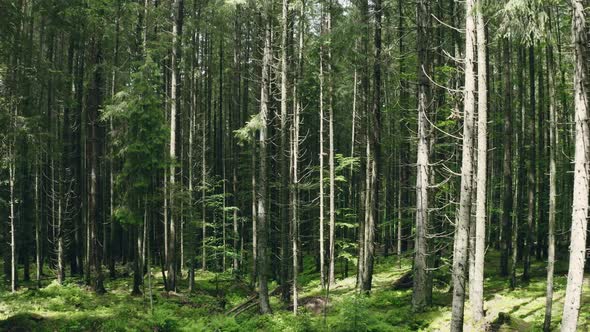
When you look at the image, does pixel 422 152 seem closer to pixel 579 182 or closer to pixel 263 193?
pixel 579 182

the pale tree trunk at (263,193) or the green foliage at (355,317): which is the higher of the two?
the pale tree trunk at (263,193)

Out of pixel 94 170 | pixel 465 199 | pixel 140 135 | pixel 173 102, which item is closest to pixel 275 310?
pixel 140 135

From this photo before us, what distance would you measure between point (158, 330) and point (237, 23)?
65.0 ft

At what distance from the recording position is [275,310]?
15945mm

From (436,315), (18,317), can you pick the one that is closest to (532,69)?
(436,315)

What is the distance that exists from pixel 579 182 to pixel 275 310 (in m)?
11.4

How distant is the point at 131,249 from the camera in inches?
1220

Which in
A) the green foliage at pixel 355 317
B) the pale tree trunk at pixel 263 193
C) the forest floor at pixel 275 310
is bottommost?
the forest floor at pixel 275 310

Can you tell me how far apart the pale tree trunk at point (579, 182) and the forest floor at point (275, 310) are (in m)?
3.78

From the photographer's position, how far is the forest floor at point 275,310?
12.2m

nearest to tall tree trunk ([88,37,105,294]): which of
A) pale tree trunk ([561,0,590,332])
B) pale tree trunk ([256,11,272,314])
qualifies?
pale tree trunk ([256,11,272,314])

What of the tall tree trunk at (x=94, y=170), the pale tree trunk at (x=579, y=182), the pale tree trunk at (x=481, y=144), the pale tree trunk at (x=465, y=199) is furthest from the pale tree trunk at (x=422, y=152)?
the tall tree trunk at (x=94, y=170)

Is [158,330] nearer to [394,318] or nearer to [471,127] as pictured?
[394,318]

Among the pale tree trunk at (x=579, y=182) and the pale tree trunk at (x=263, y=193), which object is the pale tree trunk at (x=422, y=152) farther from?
the pale tree trunk at (x=263, y=193)
